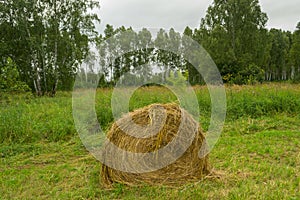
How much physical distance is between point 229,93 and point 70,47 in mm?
13972

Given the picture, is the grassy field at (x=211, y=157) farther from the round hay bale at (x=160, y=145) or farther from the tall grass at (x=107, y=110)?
the round hay bale at (x=160, y=145)

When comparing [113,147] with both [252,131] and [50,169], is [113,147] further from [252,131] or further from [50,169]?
[252,131]

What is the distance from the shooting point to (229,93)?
959 cm

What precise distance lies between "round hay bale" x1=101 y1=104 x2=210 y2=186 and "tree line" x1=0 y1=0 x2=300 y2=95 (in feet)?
8.14

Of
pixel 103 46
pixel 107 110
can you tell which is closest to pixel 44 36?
pixel 103 46

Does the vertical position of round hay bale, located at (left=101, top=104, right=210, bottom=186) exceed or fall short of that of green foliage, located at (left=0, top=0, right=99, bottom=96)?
it falls short

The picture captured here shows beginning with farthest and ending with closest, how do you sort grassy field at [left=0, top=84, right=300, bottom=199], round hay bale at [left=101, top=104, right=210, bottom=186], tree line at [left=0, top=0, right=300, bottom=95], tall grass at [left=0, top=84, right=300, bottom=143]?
tree line at [left=0, top=0, right=300, bottom=95] < tall grass at [left=0, top=84, right=300, bottom=143] < round hay bale at [left=101, top=104, right=210, bottom=186] < grassy field at [left=0, top=84, right=300, bottom=199]

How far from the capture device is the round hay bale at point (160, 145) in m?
3.54

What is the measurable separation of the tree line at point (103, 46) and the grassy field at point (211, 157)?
5.19ft

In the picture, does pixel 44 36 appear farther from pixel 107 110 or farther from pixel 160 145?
pixel 160 145

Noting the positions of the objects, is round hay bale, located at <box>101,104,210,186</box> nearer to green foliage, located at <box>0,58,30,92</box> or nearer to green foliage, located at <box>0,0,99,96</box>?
green foliage, located at <box>0,58,30,92</box>

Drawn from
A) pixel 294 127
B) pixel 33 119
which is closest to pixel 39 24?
pixel 33 119

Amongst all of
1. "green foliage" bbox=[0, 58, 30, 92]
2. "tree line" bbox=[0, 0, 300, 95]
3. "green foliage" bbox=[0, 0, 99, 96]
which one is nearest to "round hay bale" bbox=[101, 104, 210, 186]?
"tree line" bbox=[0, 0, 300, 95]

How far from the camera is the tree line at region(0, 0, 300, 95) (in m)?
7.88
